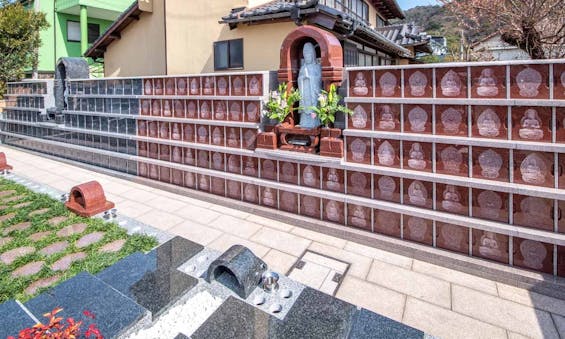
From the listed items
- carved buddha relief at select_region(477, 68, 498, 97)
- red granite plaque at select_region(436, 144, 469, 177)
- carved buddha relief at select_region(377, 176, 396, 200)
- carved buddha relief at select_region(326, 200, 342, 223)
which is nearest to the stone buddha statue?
carved buddha relief at select_region(326, 200, 342, 223)

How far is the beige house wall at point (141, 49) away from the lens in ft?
35.2

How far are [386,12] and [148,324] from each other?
19.0m

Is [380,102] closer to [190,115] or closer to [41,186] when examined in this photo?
[190,115]

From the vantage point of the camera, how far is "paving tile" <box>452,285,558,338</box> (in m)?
3.23

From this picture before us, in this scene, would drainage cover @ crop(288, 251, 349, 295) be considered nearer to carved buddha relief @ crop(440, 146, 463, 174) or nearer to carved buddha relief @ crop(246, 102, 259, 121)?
carved buddha relief @ crop(440, 146, 463, 174)

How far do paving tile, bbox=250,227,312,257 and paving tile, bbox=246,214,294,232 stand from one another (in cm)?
16

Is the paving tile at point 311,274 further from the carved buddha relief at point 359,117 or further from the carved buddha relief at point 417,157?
the carved buddha relief at point 359,117

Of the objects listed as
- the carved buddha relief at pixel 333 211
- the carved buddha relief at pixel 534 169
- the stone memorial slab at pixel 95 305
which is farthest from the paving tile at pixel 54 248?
the carved buddha relief at pixel 534 169

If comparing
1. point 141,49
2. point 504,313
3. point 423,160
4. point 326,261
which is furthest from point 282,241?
point 141,49

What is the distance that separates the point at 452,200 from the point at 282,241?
2.40 meters

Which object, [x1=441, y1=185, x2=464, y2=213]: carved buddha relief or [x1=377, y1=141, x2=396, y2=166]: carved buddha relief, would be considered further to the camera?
[x1=377, y1=141, x2=396, y2=166]: carved buddha relief

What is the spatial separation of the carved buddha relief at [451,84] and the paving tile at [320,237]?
8.13 feet

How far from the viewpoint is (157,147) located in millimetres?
7805

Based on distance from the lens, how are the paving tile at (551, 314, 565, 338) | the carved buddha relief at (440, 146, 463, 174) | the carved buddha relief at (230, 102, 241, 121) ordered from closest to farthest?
the paving tile at (551, 314, 565, 338), the carved buddha relief at (440, 146, 463, 174), the carved buddha relief at (230, 102, 241, 121)
